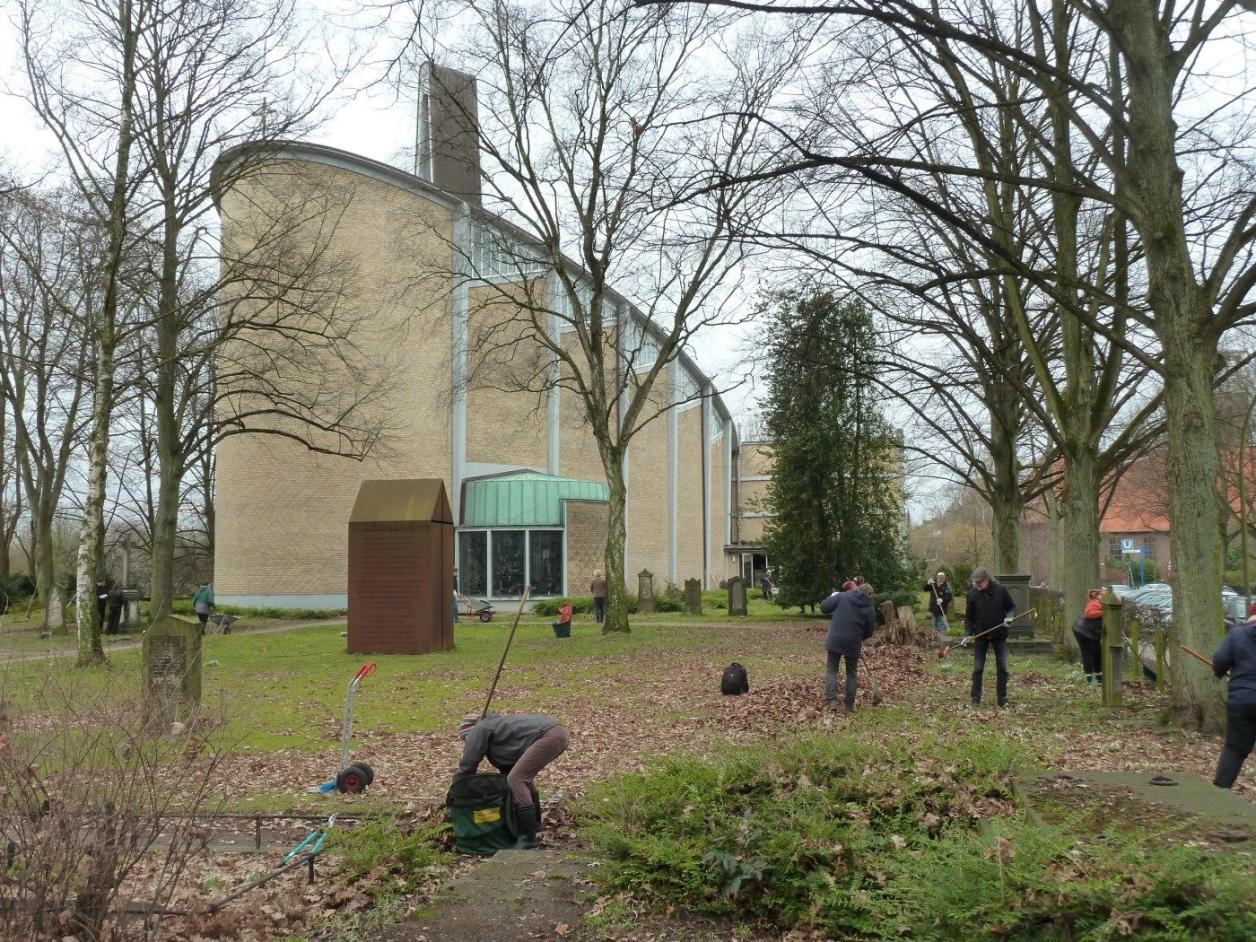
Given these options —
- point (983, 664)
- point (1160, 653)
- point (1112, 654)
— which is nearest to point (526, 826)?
point (983, 664)

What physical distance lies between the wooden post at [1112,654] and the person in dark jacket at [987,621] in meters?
1.20

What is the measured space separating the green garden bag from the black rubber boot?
0.06 m

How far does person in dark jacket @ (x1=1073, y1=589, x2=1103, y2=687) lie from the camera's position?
53.0 feet

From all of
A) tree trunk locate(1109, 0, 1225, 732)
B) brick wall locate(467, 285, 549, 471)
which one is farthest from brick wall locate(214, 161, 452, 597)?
tree trunk locate(1109, 0, 1225, 732)

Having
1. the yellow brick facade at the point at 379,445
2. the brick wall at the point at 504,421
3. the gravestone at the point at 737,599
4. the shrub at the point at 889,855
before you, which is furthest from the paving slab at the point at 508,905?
the brick wall at the point at 504,421

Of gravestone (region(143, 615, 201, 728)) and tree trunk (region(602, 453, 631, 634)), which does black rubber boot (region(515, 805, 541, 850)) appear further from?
tree trunk (region(602, 453, 631, 634))

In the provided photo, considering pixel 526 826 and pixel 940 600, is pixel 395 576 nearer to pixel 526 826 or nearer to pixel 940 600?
pixel 940 600

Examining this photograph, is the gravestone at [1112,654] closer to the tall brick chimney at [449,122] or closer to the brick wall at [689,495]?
the tall brick chimney at [449,122]

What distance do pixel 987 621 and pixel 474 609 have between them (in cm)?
2537

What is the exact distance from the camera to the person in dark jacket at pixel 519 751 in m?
7.70

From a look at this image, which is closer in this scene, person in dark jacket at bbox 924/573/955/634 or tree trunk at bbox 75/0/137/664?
tree trunk at bbox 75/0/137/664

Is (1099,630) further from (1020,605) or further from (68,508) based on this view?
(68,508)

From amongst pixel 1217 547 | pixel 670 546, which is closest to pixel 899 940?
pixel 1217 547

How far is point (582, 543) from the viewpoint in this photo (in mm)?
44000
